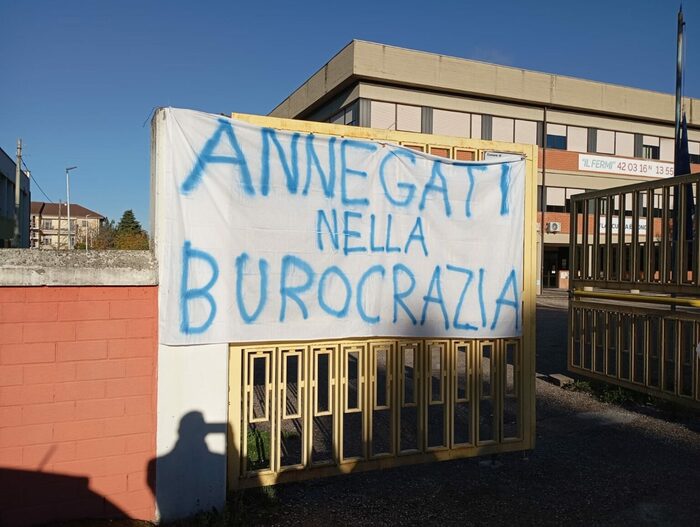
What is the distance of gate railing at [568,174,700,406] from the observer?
6.18 meters

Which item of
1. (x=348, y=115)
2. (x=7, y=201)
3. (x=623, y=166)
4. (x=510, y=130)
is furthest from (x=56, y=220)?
(x=623, y=166)

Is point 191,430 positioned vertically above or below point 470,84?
below

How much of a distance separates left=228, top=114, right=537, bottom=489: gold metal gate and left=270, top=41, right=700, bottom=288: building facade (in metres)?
21.7

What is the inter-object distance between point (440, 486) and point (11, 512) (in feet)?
9.71

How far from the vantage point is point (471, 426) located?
449cm

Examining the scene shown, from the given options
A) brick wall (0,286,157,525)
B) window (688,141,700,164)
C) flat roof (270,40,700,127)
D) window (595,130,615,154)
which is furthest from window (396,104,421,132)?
brick wall (0,286,157,525)

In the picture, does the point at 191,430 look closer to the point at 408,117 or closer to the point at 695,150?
the point at 408,117

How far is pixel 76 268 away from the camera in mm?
3260

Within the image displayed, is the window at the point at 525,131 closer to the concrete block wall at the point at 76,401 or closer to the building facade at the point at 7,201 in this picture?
the concrete block wall at the point at 76,401

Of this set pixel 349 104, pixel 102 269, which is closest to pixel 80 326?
pixel 102 269

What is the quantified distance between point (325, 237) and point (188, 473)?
6.01ft

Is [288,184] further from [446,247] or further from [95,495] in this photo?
[95,495]

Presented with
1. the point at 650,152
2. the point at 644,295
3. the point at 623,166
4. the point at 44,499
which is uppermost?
the point at 650,152

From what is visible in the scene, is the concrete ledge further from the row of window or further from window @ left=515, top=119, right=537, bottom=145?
window @ left=515, top=119, right=537, bottom=145
